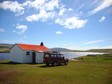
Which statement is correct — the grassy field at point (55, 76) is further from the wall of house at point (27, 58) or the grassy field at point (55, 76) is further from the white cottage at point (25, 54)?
the wall of house at point (27, 58)

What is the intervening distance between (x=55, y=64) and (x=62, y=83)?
20.3 m

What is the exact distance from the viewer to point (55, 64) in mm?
38344

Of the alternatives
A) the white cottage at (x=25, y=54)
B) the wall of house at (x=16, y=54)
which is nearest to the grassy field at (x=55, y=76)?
the white cottage at (x=25, y=54)

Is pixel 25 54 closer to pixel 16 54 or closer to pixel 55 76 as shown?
pixel 16 54

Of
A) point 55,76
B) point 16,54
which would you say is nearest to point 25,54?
point 16,54

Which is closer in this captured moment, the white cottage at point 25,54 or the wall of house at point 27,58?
the white cottage at point 25,54

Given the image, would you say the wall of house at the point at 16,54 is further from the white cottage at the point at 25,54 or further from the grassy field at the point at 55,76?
the grassy field at the point at 55,76

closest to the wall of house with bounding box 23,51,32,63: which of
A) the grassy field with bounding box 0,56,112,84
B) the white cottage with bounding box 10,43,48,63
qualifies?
the white cottage with bounding box 10,43,48,63

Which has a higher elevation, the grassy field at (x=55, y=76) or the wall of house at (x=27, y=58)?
the wall of house at (x=27, y=58)

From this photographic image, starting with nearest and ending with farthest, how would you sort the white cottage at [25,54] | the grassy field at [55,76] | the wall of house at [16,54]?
the grassy field at [55,76] < the white cottage at [25,54] < the wall of house at [16,54]

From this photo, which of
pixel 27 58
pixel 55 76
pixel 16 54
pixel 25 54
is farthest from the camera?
pixel 16 54

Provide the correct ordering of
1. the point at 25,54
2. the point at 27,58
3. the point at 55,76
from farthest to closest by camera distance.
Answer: the point at 27,58, the point at 25,54, the point at 55,76

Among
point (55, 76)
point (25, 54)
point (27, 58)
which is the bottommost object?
point (55, 76)

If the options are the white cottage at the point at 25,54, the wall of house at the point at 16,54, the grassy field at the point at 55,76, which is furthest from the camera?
the wall of house at the point at 16,54
